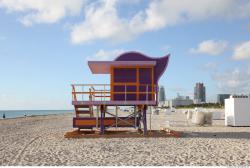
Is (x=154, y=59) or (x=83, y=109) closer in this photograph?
(x=154, y=59)

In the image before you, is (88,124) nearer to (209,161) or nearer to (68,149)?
(68,149)

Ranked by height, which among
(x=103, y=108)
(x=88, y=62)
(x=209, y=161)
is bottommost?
(x=209, y=161)

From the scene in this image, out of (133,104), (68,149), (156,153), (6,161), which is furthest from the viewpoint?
(133,104)

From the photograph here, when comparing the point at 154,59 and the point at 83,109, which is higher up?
the point at 154,59

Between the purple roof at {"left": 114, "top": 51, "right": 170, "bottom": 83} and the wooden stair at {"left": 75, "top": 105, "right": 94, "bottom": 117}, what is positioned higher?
the purple roof at {"left": 114, "top": 51, "right": 170, "bottom": 83}

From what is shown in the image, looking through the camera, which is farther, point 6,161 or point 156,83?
point 156,83

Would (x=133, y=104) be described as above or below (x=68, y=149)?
above

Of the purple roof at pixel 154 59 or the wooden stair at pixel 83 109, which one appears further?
the wooden stair at pixel 83 109

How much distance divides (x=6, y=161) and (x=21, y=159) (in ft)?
1.84

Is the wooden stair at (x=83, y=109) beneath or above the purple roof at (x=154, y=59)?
beneath

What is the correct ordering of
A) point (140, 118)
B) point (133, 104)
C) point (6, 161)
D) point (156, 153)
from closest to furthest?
point (6, 161) < point (156, 153) < point (133, 104) < point (140, 118)

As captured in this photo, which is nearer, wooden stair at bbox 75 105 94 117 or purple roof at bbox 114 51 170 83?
purple roof at bbox 114 51 170 83

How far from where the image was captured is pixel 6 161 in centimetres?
1170

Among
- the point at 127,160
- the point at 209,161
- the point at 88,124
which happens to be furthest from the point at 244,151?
the point at 88,124
